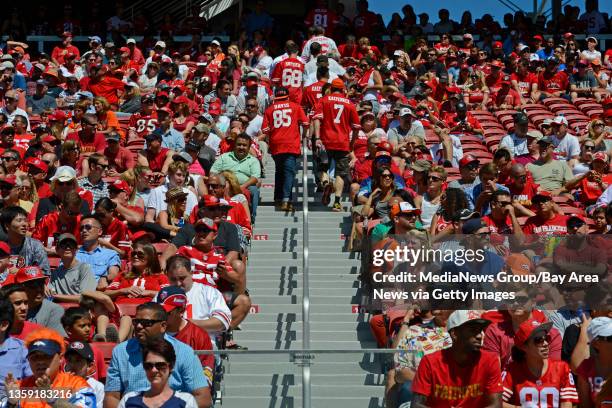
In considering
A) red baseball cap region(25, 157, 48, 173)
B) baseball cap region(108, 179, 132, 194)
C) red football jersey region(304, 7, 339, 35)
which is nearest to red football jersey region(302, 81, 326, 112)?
red baseball cap region(25, 157, 48, 173)

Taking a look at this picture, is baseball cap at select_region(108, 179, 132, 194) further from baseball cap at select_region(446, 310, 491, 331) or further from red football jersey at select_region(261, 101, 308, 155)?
baseball cap at select_region(446, 310, 491, 331)

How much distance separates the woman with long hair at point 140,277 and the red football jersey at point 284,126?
4397 mm

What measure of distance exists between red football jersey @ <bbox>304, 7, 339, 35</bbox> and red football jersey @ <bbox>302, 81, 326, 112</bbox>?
672 centimetres

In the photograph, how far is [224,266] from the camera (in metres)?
11.8

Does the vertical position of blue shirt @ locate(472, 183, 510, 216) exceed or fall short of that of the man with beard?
it exceeds it

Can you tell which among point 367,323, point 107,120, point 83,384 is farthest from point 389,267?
point 107,120

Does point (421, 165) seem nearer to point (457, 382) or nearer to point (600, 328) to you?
point (600, 328)

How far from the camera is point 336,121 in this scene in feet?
54.5

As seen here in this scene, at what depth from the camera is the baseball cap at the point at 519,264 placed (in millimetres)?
11555

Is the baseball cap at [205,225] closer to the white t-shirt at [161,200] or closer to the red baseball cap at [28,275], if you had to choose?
the red baseball cap at [28,275]

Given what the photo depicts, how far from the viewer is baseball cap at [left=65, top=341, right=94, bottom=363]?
923 centimetres

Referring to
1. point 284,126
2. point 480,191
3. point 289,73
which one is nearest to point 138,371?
point 480,191

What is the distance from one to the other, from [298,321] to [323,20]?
14.2 m

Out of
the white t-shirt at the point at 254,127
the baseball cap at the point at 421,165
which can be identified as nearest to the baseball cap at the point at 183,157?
the baseball cap at the point at 421,165
